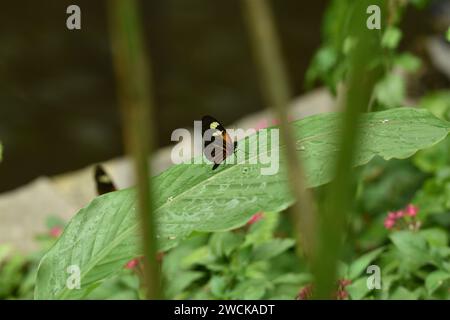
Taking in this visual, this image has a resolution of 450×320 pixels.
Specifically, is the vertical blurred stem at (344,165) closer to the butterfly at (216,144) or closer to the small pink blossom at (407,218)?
the butterfly at (216,144)

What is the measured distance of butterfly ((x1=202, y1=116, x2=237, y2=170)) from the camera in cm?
142

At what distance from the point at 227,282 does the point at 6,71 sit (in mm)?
3628

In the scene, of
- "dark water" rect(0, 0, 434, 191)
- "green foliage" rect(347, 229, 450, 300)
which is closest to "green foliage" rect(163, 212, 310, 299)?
"green foliage" rect(347, 229, 450, 300)

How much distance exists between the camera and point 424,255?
1.63m

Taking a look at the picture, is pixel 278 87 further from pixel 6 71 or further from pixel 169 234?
pixel 6 71

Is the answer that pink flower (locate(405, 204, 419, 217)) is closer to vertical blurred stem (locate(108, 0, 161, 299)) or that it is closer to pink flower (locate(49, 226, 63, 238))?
pink flower (locate(49, 226, 63, 238))

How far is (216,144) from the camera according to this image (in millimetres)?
1438

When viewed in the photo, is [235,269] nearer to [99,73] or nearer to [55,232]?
[55,232]

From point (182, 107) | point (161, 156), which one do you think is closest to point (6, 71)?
point (182, 107)

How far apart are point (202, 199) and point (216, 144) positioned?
14cm

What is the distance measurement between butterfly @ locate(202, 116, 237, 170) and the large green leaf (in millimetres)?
28

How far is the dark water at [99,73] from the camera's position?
189 inches

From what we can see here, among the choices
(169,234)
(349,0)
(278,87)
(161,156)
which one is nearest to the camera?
(278,87)

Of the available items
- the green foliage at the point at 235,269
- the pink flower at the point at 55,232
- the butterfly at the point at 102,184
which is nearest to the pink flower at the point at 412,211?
the green foliage at the point at 235,269
